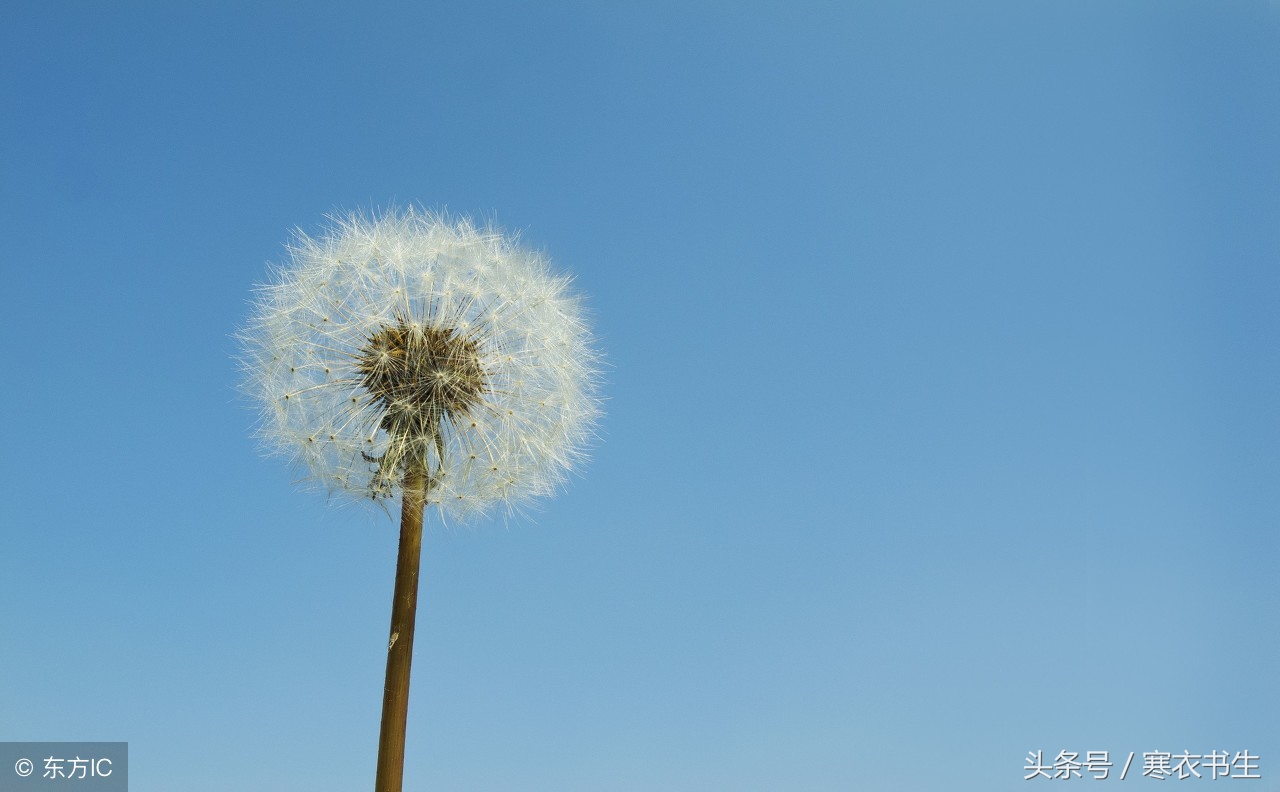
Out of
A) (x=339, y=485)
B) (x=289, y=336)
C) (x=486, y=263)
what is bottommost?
(x=339, y=485)

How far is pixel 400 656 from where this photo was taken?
33.9ft

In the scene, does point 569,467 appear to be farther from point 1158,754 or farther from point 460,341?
point 1158,754

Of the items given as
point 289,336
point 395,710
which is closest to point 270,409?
point 289,336

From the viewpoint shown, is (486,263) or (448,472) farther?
(486,263)

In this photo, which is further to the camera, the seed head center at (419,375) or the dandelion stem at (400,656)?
the seed head center at (419,375)

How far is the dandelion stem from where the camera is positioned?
32.9 feet

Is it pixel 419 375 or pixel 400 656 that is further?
pixel 419 375

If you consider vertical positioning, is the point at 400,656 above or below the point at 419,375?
below

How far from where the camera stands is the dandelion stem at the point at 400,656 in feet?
32.9

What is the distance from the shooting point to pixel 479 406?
1207 centimetres

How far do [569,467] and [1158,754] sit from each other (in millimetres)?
10265

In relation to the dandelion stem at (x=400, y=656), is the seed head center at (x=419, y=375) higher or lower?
higher

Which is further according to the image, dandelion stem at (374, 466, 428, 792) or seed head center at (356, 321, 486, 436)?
seed head center at (356, 321, 486, 436)

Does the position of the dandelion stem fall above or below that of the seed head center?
below
